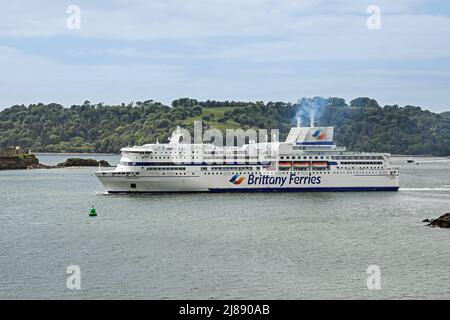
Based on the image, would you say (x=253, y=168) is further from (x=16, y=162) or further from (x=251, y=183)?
(x=16, y=162)

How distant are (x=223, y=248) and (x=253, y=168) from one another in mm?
29790

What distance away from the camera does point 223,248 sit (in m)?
38.7

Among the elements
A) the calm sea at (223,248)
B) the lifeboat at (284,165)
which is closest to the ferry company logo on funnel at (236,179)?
the lifeboat at (284,165)

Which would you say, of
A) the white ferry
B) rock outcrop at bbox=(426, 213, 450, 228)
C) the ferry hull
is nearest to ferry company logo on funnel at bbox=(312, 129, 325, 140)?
the white ferry

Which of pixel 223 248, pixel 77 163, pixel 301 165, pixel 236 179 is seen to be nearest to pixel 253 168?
pixel 236 179

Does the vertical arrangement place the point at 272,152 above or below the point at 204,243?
above

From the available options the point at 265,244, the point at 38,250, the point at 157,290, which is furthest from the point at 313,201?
the point at 157,290

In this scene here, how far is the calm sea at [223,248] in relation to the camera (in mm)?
30031

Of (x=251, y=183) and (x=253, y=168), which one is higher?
(x=253, y=168)

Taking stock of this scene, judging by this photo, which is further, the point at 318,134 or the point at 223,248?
the point at 318,134

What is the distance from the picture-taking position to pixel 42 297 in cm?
2861
